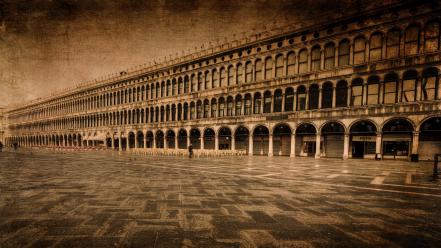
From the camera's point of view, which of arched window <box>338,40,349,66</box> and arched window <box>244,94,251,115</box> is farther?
arched window <box>244,94,251,115</box>

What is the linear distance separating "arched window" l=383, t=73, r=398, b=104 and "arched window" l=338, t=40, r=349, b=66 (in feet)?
A: 12.6

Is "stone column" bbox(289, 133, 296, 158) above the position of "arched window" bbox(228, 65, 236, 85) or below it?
below

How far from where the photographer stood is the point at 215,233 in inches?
127

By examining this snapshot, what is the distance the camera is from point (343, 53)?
23.7 meters

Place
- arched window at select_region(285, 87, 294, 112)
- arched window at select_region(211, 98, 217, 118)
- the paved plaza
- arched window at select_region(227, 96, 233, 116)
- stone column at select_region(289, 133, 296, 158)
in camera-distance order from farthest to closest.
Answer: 1. arched window at select_region(211, 98, 217, 118)
2. arched window at select_region(227, 96, 233, 116)
3. arched window at select_region(285, 87, 294, 112)
4. stone column at select_region(289, 133, 296, 158)
5. the paved plaza

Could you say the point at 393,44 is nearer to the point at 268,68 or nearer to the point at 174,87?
the point at 268,68

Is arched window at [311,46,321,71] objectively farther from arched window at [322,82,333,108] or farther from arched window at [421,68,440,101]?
arched window at [421,68,440,101]

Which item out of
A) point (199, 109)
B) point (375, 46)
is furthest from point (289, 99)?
point (199, 109)

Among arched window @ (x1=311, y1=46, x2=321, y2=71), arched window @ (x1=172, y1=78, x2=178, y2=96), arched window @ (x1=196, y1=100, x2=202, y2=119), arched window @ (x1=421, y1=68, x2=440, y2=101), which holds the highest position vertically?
arched window @ (x1=311, y1=46, x2=321, y2=71)

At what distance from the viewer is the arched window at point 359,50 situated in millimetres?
22531

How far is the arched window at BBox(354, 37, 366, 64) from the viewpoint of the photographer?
887 inches

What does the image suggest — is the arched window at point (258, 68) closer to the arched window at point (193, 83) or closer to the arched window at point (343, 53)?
the arched window at point (343, 53)

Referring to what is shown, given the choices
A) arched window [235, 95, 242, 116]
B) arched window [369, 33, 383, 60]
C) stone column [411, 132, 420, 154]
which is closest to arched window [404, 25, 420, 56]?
arched window [369, 33, 383, 60]

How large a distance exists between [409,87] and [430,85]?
4.42 ft
